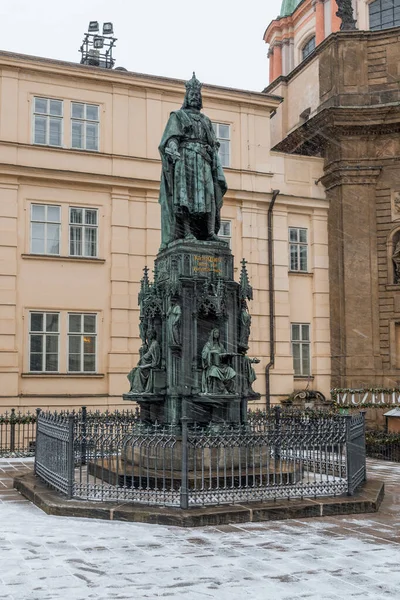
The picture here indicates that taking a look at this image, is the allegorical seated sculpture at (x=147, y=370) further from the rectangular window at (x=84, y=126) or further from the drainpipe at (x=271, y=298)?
the rectangular window at (x=84, y=126)

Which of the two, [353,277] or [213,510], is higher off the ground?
[353,277]

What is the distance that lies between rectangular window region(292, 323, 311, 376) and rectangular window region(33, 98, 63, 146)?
10783 mm

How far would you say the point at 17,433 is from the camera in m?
21.3

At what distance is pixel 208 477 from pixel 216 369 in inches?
69.2

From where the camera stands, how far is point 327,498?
34.5ft

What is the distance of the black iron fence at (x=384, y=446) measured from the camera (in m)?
18.5

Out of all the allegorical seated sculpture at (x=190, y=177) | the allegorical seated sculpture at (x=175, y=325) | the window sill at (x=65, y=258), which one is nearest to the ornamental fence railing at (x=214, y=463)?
the allegorical seated sculpture at (x=175, y=325)

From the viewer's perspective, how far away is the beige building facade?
75.0ft

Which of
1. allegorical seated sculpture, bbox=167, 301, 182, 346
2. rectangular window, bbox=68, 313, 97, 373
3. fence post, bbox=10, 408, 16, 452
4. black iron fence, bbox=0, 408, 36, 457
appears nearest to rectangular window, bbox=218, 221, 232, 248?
rectangular window, bbox=68, 313, 97, 373

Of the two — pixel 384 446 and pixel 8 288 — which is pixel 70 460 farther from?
pixel 8 288

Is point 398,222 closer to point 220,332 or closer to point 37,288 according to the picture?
point 37,288

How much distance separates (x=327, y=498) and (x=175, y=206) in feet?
17.9

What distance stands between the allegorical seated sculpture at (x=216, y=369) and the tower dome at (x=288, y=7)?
30056 mm

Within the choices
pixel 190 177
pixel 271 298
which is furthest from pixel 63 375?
pixel 190 177
